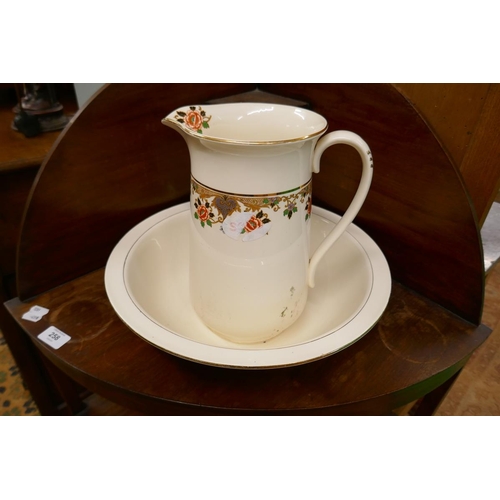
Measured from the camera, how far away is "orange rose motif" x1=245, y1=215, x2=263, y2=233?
384 millimetres

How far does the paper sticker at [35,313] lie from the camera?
0.47 metres

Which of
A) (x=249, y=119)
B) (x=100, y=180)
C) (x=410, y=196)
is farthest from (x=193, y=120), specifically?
(x=410, y=196)

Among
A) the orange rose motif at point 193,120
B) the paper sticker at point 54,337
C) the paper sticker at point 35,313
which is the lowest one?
the paper sticker at point 35,313

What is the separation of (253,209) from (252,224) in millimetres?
16

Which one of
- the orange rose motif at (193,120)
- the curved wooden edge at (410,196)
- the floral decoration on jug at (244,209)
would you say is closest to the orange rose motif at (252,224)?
the floral decoration on jug at (244,209)

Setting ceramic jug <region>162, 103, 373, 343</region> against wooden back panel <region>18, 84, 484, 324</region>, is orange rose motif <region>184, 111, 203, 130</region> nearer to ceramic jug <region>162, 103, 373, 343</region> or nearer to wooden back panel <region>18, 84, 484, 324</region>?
ceramic jug <region>162, 103, 373, 343</region>

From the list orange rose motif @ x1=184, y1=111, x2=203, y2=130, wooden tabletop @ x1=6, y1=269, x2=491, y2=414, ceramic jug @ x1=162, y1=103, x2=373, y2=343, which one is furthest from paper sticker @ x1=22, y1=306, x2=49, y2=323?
orange rose motif @ x1=184, y1=111, x2=203, y2=130

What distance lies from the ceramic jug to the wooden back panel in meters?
0.11

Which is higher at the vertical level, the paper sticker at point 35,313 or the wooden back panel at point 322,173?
the wooden back panel at point 322,173

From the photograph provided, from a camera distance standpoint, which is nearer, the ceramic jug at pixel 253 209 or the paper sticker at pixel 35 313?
the ceramic jug at pixel 253 209

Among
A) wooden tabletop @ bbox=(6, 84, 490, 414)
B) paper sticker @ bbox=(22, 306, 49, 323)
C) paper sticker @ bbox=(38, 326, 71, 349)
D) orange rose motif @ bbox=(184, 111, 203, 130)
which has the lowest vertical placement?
paper sticker @ bbox=(22, 306, 49, 323)

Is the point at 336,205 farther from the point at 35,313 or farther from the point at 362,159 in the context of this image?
the point at 35,313

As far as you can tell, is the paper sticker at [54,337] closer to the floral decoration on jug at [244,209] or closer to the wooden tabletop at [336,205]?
the wooden tabletop at [336,205]

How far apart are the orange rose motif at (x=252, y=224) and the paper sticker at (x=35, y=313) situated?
290 mm
